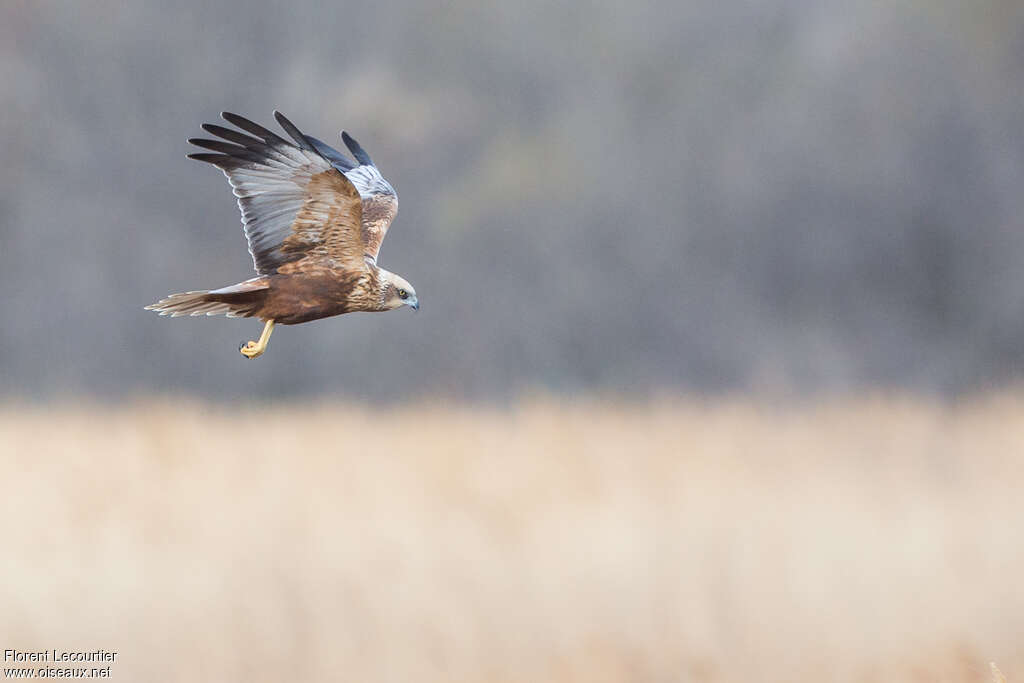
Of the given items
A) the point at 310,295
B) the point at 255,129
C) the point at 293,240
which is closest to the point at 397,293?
the point at 310,295

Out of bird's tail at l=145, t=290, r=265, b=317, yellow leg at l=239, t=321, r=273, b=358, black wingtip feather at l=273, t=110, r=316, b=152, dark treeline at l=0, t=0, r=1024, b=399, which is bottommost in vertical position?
yellow leg at l=239, t=321, r=273, b=358

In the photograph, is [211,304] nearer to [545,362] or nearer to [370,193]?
[370,193]

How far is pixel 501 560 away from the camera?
8.69 m

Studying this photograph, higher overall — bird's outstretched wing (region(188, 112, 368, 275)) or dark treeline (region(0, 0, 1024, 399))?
dark treeline (region(0, 0, 1024, 399))

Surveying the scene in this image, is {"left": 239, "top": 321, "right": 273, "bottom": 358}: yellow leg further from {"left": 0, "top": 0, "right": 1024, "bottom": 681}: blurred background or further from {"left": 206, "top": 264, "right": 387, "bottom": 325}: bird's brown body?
{"left": 0, "top": 0, "right": 1024, "bottom": 681}: blurred background

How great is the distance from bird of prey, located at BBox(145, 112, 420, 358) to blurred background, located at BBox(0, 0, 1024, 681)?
5.45 metres

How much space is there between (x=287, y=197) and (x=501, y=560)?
250 inches

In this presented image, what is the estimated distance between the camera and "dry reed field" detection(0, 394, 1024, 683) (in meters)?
7.91

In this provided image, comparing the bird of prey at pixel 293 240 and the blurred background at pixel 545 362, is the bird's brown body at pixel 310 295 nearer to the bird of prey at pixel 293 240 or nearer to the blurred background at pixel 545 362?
the bird of prey at pixel 293 240

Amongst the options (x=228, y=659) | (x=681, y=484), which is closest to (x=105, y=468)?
(x=228, y=659)

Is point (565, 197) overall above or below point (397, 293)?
above

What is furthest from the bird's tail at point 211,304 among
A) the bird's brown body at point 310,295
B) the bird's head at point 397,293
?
the bird's head at point 397,293


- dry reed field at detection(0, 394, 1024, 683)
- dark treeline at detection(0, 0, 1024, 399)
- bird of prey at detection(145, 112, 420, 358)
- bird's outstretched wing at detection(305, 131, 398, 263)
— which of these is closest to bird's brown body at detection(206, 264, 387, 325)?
bird of prey at detection(145, 112, 420, 358)

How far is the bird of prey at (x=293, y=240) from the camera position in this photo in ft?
6.96
